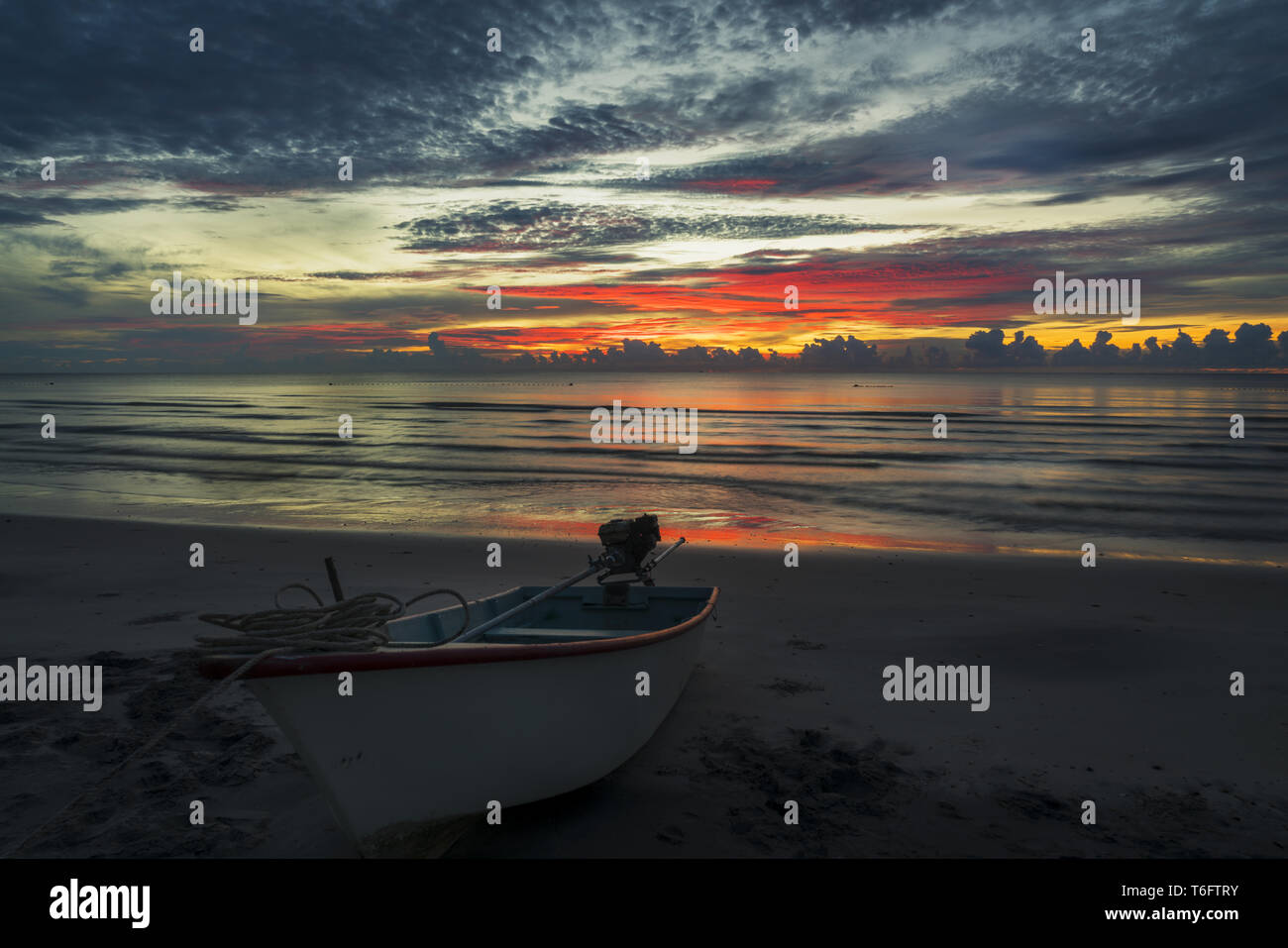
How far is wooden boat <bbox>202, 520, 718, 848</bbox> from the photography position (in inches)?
160

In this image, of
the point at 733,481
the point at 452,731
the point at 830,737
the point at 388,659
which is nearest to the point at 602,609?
the point at 830,737

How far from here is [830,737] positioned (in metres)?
6.61

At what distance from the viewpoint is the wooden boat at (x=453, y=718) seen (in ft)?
13.4

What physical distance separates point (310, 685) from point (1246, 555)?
1682 centimetres

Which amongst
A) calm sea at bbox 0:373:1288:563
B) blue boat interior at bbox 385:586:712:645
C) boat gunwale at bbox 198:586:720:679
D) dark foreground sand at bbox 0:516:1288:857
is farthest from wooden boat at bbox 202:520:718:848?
calm sea at bbox 0:373:1288:563

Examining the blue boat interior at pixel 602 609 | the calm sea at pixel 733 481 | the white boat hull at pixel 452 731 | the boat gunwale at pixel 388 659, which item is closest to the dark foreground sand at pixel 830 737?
the white boat hull at pixel 452 731

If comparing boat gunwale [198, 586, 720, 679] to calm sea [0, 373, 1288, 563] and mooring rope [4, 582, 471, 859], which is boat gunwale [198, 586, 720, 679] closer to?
mooring rope [4, 582, 471, 859]

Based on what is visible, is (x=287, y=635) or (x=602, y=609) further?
(x=602, y=609)

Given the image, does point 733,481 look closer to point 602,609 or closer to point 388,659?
point 602,609

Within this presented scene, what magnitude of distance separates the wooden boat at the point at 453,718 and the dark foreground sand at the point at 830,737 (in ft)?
1.71

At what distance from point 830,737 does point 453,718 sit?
3495 mm

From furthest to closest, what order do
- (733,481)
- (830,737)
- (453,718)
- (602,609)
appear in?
(733,481), (602,609), (830,737), (453,718)
